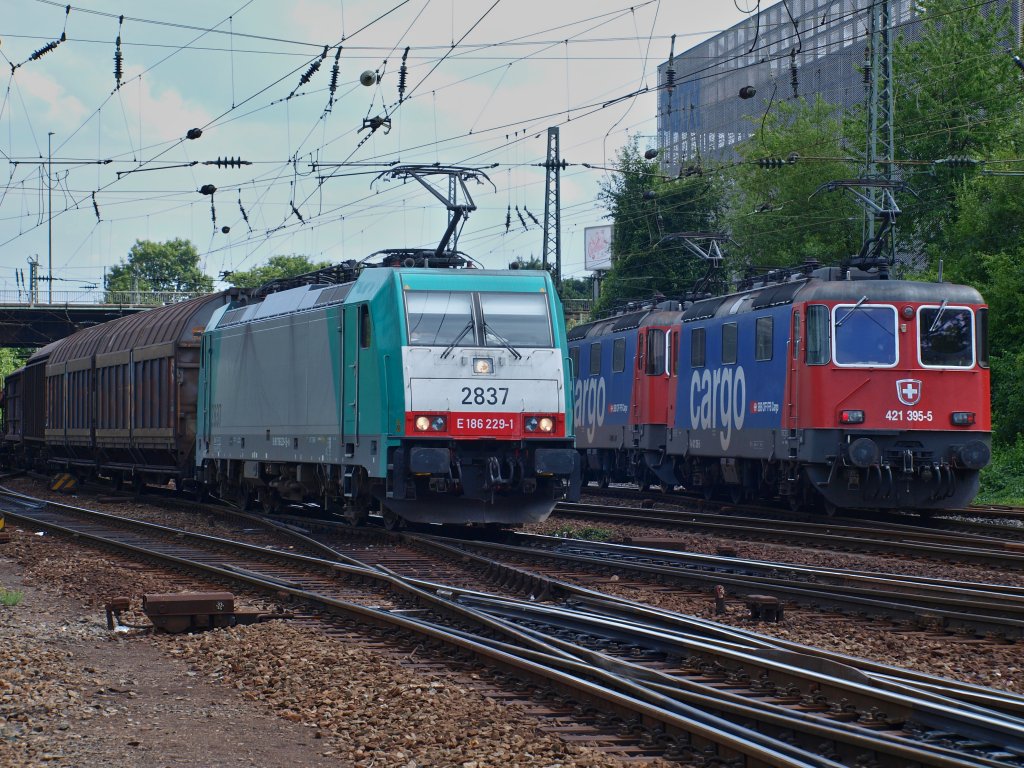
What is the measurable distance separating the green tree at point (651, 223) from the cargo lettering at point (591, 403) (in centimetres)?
2057

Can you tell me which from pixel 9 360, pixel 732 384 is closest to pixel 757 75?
pixel 9 360

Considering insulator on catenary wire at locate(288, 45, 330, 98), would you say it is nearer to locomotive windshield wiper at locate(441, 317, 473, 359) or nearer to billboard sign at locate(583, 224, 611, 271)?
locomotive windshield wiper at locate(441, 317, 473, 359)

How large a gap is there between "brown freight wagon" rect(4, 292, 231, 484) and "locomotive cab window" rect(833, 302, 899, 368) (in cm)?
1135

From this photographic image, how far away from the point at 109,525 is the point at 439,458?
733 centimetres

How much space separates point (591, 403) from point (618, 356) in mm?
2157

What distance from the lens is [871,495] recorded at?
20203 mm

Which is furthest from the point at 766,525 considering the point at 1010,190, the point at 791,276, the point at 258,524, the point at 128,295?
the point at 128,295

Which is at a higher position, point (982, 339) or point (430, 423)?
point (982, 339)

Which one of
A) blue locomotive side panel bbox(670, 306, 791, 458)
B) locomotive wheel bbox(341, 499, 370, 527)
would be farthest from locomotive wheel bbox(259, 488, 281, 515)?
blue locomotive side panel bbox(670, 306, 791, 458)

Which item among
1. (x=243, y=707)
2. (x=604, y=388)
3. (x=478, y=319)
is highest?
(x=478, y=319)

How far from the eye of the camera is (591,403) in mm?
30219

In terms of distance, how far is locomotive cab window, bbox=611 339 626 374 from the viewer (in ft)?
91.9

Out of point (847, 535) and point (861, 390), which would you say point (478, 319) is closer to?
point (847, 535)

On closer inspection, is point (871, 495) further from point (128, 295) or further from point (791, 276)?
point (128, 295)
